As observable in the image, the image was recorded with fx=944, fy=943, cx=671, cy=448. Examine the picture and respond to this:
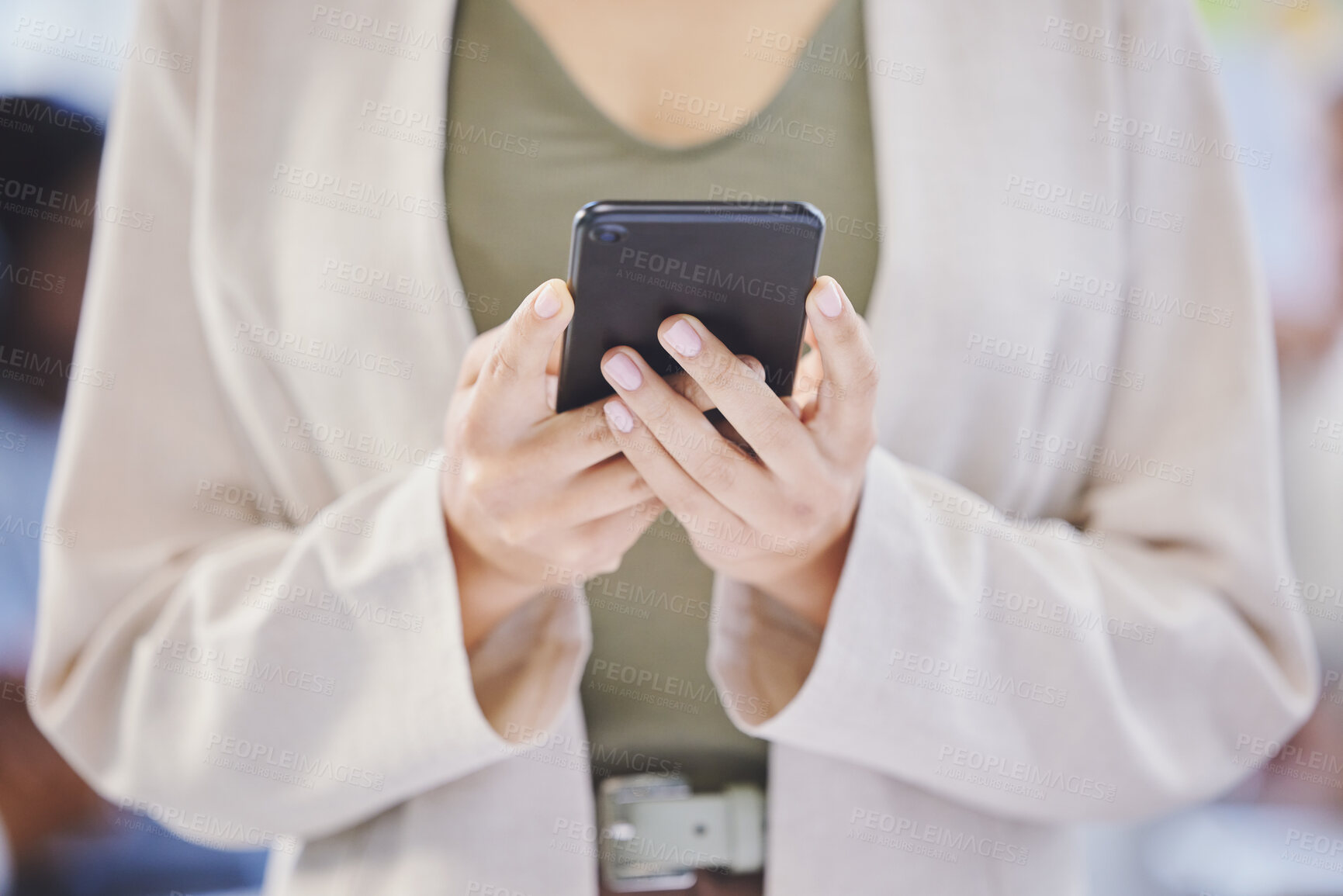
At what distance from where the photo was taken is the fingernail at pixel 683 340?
1.17 feet

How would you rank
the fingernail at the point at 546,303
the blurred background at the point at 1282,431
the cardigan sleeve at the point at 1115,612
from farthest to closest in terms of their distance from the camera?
the blurred background at the point at 1282,431 → the cardigan sleeve at the point at 1115,612 → the fingernail at the point at 546,303

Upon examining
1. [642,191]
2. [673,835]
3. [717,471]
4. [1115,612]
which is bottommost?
[673,835]

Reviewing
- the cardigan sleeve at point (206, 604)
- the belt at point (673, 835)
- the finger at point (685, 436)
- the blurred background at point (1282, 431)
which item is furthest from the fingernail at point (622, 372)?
the blurred background at point (1282, 431)

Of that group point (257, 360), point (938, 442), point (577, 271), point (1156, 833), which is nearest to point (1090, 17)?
point (938, 442)

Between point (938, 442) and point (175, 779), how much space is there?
0.44 meters

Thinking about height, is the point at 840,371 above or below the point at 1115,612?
above

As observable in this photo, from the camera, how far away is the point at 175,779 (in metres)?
0.48

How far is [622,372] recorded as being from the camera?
→ 1.20 feet

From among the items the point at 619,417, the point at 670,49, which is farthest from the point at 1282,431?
the point at 619,417

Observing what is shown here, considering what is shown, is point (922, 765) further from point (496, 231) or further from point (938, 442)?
point (496, 231)

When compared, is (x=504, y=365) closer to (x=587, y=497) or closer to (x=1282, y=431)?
(x=587, y=497)

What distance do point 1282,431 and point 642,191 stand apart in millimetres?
880

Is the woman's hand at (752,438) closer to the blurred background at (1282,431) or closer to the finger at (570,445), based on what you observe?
the finger at (570,445)

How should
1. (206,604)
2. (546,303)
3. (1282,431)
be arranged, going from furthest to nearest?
(1282,431) < (206,604) < (546,303)
